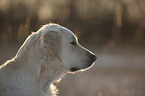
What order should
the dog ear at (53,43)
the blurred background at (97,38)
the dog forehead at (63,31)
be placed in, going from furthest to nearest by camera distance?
the blurred background at (97,38) < the dog forehead at (63,31) < the dog ear at (53,43)

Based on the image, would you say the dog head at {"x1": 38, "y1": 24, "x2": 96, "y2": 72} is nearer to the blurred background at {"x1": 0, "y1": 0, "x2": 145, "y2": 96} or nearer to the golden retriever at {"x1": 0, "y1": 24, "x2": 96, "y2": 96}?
the golden retriever at {"x1": 0, "y1": 24, "x2": 96, "y2": 96}

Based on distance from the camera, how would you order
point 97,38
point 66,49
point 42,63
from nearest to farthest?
point 42,63, point 66,49, point 97,38

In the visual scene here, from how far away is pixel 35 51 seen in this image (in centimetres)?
291

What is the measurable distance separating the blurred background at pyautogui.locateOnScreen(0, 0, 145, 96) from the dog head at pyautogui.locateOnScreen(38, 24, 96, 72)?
1886 mm

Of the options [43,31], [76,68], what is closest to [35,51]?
[43,31]

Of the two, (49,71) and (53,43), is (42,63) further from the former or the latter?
(53,43)

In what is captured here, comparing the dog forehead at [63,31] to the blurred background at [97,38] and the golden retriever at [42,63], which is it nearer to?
the golden retriever at [42,63]

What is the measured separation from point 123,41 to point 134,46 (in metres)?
1.71

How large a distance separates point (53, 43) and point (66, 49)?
0.23 metres

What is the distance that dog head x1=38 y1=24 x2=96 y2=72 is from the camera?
294cm

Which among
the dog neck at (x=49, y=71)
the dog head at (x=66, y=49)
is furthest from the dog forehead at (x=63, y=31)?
the dog neck at (x=49, y=71)

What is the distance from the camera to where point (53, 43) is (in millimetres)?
2947

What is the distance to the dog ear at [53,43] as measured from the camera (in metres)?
2.89

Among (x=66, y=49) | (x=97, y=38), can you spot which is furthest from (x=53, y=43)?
(x=97, y=38)
